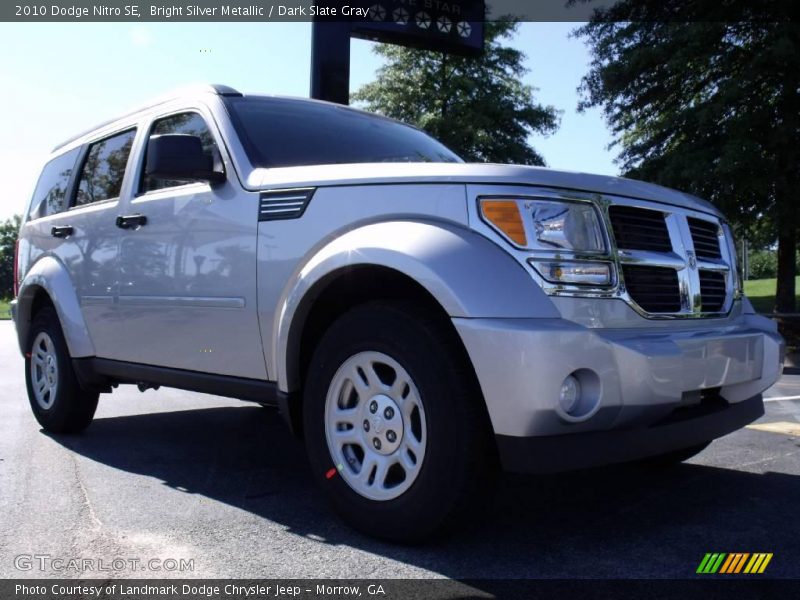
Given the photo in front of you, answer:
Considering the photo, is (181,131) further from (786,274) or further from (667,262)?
(786,274)

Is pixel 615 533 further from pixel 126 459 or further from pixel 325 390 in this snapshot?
pixel 126 459

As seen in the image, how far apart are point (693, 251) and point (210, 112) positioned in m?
2.54

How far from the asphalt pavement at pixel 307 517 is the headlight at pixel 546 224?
3.76 feet

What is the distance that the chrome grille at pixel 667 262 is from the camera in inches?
116

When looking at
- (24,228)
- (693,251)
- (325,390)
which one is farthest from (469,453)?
(24,228)

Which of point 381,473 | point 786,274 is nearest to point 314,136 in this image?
point 381,473

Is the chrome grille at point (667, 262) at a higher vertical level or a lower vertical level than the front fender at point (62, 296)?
higher

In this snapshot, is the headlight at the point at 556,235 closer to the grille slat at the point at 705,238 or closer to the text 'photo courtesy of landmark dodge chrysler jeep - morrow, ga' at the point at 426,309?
the text 'photo courtesy of landmark dodge chrysler jeep - morrow, ga' at the point at 426,309

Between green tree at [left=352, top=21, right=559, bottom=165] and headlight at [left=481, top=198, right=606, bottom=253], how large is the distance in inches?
911

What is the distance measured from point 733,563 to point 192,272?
8.90 ft

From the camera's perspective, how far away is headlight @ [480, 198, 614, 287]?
2.75 metres

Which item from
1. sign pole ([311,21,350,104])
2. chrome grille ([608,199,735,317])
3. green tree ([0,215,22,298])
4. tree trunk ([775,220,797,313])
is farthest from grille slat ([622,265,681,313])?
green tree ([0,215,22,298])

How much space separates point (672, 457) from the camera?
4148 mm

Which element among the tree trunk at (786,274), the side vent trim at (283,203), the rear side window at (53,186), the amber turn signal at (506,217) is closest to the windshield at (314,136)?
the side vent trim at (283,203)
